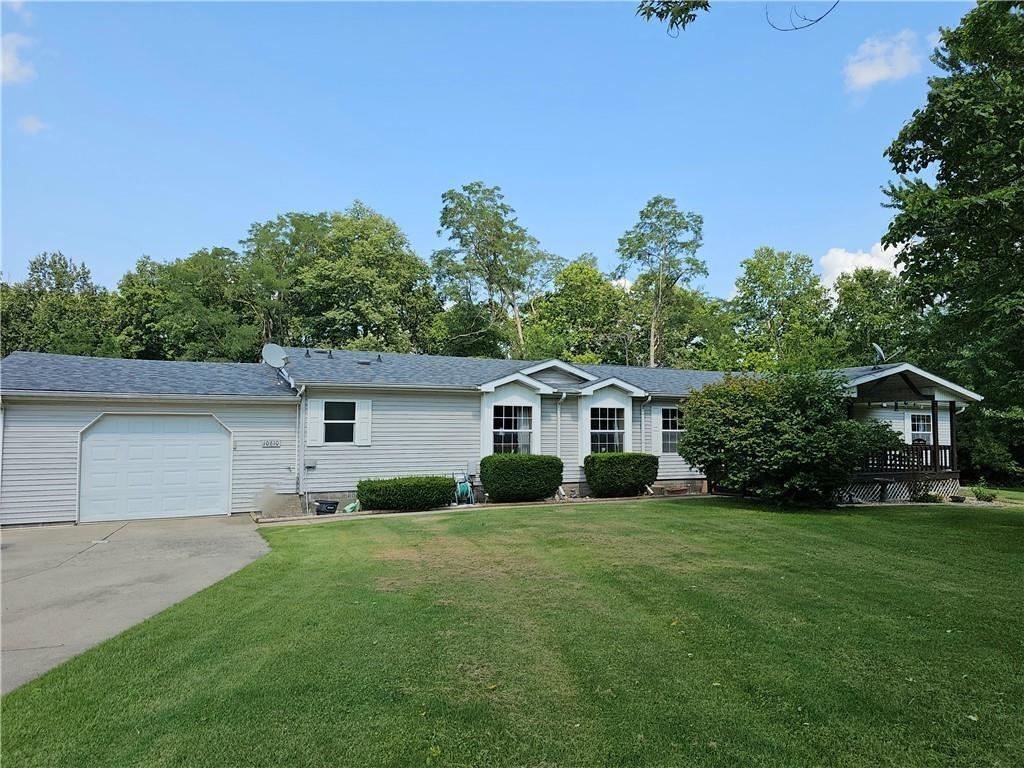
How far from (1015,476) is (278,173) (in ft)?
98.1

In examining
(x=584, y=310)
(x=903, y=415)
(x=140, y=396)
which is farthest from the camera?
(x=584, y=310)

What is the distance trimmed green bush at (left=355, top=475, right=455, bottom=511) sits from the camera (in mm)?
13375

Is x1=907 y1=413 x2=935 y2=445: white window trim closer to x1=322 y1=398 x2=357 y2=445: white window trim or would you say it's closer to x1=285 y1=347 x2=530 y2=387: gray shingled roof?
x1=285 y1=347 x2=530 y2=387: gray shingled roof

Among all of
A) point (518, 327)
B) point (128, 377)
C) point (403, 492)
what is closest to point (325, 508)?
point (403, 492)

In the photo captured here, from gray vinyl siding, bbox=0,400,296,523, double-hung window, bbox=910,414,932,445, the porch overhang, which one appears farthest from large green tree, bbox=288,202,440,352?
double-hung window, bbox=910,414,932,445

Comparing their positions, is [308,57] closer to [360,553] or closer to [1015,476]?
[360,553]

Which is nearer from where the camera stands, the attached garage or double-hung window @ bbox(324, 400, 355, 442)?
the attached garage

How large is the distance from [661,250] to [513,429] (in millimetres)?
25158

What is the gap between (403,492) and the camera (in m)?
13.5

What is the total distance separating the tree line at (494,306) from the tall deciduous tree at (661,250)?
0.09 meters

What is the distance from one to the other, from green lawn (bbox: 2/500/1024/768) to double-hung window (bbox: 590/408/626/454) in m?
9.25

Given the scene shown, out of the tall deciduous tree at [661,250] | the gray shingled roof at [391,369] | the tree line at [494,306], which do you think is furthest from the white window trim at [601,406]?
the tall deciduous tree at [661,250]

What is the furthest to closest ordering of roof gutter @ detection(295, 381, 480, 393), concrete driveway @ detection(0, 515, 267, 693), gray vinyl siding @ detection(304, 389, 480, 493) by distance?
gray vinyl siding @ detection(304, 389, 480, 493) < roof gutter @ detection(295, 381, 480, 393) < concrete driveway @ detection(0, 515, 267, 693)

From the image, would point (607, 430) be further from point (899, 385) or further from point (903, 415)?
point (903, 415)
